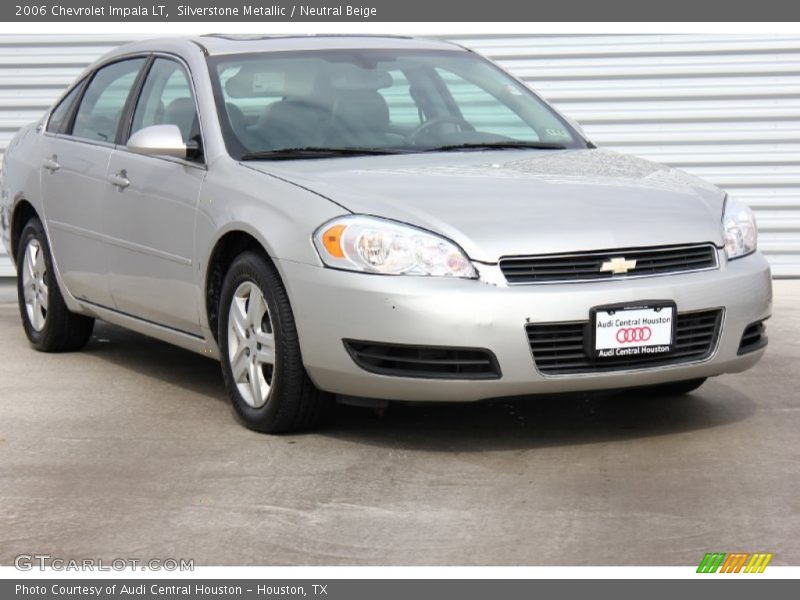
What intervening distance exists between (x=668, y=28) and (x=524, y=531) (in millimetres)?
7016

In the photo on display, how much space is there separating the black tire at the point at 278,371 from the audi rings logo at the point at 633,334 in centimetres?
116

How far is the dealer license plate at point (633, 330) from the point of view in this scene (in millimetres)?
5568

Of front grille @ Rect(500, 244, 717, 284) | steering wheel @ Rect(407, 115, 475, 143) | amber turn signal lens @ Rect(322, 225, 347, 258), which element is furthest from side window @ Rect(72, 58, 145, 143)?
front grille @ Rect(500, 244, 717, 284)

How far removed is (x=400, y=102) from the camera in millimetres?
6934

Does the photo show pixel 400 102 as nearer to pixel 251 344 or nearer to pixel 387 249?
pixel 251 344

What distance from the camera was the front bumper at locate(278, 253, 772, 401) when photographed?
5.46m

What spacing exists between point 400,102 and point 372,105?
0.58 ft

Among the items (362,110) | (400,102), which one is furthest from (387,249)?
(400,102)

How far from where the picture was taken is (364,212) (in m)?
5.68

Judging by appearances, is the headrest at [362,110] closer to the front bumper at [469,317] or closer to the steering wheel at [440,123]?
the steering wheel at [440,123]

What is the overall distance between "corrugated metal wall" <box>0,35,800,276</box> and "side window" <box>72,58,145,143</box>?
3854 millimetres

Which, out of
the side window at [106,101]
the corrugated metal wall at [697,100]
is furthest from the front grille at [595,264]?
the corrugated metal wall at [697,100]

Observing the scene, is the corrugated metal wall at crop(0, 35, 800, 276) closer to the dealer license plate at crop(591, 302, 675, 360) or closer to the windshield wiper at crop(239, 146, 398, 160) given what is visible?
the windshield wiper at crop(239, 146, 398, 160)

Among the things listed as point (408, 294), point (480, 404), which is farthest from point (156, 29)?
point (408, 294)
